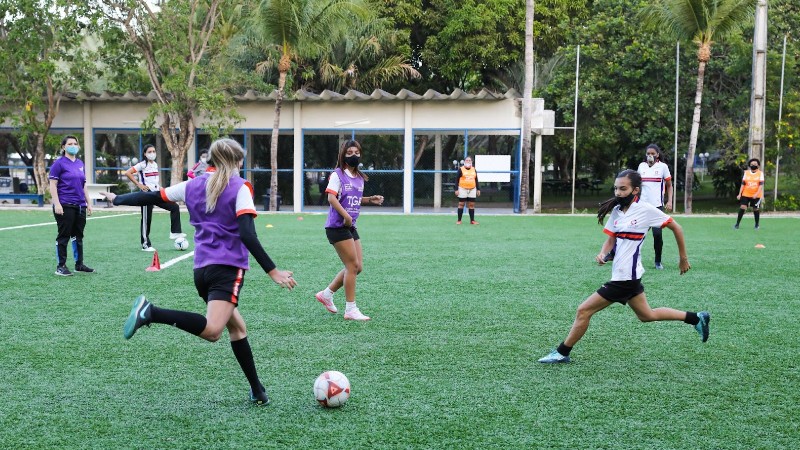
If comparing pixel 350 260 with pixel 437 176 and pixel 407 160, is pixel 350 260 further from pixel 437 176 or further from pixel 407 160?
pixel 437 176

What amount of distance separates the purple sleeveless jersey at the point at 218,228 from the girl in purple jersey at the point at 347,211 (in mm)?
2606

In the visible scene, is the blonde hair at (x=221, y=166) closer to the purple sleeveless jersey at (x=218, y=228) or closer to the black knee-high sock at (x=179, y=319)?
the purple sleeveless jersey at (x=218, y=228)

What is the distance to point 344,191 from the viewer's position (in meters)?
7.31

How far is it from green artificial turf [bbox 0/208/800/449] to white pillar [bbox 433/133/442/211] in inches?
668

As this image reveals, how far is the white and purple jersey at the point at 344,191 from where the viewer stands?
7.24 meters

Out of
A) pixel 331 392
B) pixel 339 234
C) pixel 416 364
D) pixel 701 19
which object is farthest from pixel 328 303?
pixel 701 19

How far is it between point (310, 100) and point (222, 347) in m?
20.6

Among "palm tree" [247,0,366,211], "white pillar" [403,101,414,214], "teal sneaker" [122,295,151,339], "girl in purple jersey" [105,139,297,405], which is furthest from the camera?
"white pillar" [403,101,414,214]

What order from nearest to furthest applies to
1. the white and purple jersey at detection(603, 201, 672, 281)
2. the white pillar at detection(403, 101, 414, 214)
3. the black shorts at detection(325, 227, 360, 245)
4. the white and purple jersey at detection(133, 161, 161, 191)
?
1. the white and purple jersey at detection(603, 201, 672, 281)
2. the black shorts at detection(325, 227, 360, 245)
3. the white and purple jersey at detection(133, 161, 161, 191)
4. the white pillar at detection(403, 101, 414, 214)

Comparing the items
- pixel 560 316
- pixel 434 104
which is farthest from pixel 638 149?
pixel 560 316

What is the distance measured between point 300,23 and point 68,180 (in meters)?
15.1

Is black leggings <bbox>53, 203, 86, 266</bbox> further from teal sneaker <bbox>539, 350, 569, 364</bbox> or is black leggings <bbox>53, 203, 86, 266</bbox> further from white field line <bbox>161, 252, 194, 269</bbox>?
teal sneaker <bbox>539, 350, 569, 364</bbox>

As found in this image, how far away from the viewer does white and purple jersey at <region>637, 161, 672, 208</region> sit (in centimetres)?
1149

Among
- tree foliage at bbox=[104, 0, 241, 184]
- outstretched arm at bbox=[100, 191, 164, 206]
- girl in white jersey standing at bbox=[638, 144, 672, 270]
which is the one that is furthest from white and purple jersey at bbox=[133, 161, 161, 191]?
tree foliage at bbox=[104, 0, 241, 184]
